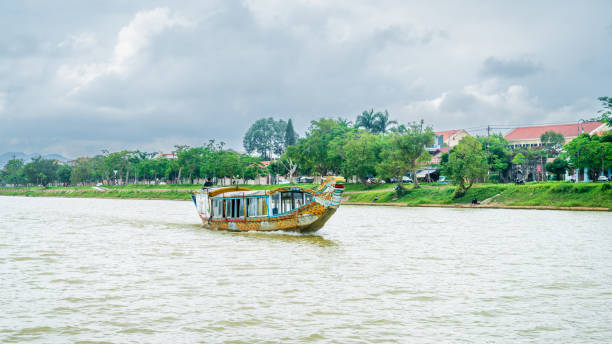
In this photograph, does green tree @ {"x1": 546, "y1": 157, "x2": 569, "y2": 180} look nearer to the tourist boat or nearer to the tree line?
the tree line

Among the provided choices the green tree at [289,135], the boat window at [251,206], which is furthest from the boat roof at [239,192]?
the green tree at [289,135]

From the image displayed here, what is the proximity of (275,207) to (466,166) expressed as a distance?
108ft

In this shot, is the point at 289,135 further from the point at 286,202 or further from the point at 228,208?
the point at 286,202

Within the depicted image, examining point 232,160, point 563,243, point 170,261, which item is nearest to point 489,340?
point 170,261

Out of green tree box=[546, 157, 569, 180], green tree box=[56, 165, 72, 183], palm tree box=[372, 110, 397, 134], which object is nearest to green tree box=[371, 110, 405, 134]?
palm tree box=[372, 110, 397, 134]

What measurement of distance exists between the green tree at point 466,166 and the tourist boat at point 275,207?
30823mm

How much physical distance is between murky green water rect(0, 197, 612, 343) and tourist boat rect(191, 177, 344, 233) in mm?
1380

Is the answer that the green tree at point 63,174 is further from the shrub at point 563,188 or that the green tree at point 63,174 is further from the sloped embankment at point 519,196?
the shrub at point 563,188

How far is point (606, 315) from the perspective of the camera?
459 inches

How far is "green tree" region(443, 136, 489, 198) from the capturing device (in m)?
56.4

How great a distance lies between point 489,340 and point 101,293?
9481 mm

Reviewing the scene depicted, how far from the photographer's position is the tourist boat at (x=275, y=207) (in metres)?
27.0

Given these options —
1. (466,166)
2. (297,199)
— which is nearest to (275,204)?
(297,199)

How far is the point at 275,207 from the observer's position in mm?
29297
